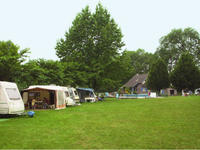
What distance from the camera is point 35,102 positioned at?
70.2 feet

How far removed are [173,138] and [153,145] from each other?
1.20m

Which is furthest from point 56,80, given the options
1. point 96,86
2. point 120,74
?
point 120,74

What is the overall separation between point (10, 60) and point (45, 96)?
548 cm

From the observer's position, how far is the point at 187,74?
182ft

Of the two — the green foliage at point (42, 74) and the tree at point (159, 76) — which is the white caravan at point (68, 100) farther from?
the tree at point (159, 76)

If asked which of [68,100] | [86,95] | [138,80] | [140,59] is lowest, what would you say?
[68,100]

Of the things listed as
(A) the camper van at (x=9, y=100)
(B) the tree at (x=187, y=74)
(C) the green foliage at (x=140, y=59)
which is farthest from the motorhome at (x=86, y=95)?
(C) the green foliage at (x=140, y=59)

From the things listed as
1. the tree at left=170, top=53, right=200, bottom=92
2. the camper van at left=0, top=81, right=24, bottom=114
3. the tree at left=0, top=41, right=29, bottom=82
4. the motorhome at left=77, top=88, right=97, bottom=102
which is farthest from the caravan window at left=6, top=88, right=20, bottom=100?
the tree at left=170, top=53, right=200, bottom=92

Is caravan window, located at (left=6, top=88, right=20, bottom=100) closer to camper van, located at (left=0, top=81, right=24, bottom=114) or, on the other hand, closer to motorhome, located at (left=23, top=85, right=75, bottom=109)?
camper van, located at (left=0, top=81, right=24, bottom=114)

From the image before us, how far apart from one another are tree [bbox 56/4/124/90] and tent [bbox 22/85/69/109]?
11.1 meters

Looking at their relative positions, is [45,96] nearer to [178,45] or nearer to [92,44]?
[92,44]

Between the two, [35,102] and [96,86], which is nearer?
[35,102]

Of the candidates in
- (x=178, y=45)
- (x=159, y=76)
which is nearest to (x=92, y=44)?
(x=159, y=76)

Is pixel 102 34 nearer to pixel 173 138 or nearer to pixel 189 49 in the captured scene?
pixel 173 138
